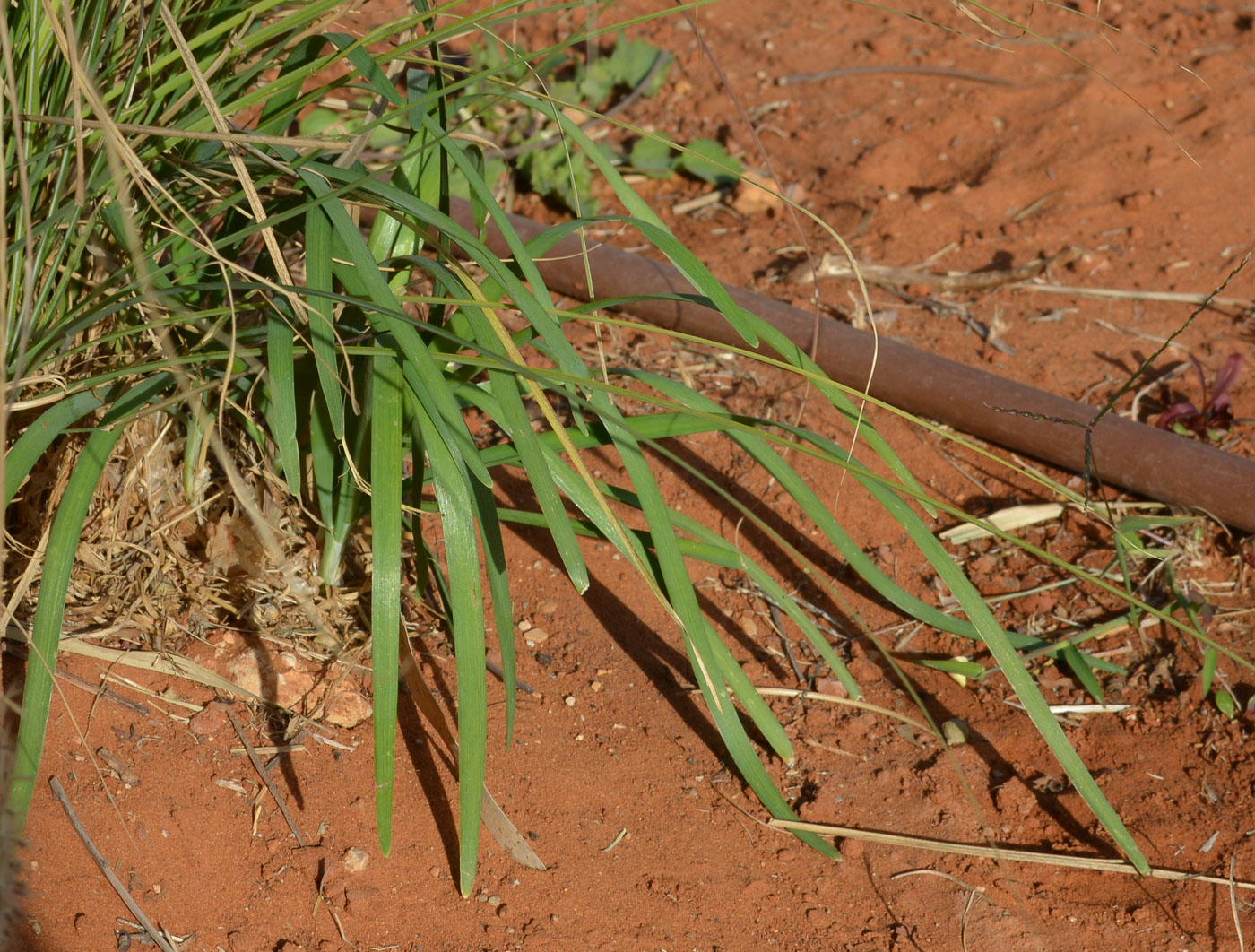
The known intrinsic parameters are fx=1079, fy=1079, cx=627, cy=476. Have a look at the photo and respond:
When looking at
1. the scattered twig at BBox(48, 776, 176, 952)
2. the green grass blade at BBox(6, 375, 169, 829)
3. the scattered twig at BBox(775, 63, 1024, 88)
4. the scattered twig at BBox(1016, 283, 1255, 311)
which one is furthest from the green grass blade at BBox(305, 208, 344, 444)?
the scattered twig at BBox(775, 63, 1024, 88)

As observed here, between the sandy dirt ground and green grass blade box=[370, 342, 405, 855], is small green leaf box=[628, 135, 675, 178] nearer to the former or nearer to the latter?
the sandy dirt ground

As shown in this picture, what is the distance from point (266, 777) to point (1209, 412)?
1.92 m

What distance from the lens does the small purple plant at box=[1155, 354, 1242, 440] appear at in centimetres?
219

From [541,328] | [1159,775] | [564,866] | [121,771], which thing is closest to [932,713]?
[1159,775]

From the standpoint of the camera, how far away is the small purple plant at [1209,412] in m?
2.19

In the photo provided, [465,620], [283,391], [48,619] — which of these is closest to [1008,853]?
[465,620]

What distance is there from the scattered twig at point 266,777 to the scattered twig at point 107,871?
0.19 m

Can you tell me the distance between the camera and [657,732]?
5.25 feet

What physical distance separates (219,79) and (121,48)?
12 cm

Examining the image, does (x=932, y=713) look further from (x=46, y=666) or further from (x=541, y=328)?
(x=46, y=666)

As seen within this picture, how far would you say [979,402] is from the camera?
2.12m

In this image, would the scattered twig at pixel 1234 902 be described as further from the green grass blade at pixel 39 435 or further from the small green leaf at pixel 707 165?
the small green leaf at pixel 707 165

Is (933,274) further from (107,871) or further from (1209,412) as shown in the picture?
(107,871)

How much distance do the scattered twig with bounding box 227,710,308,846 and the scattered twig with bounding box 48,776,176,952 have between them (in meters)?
0.19
